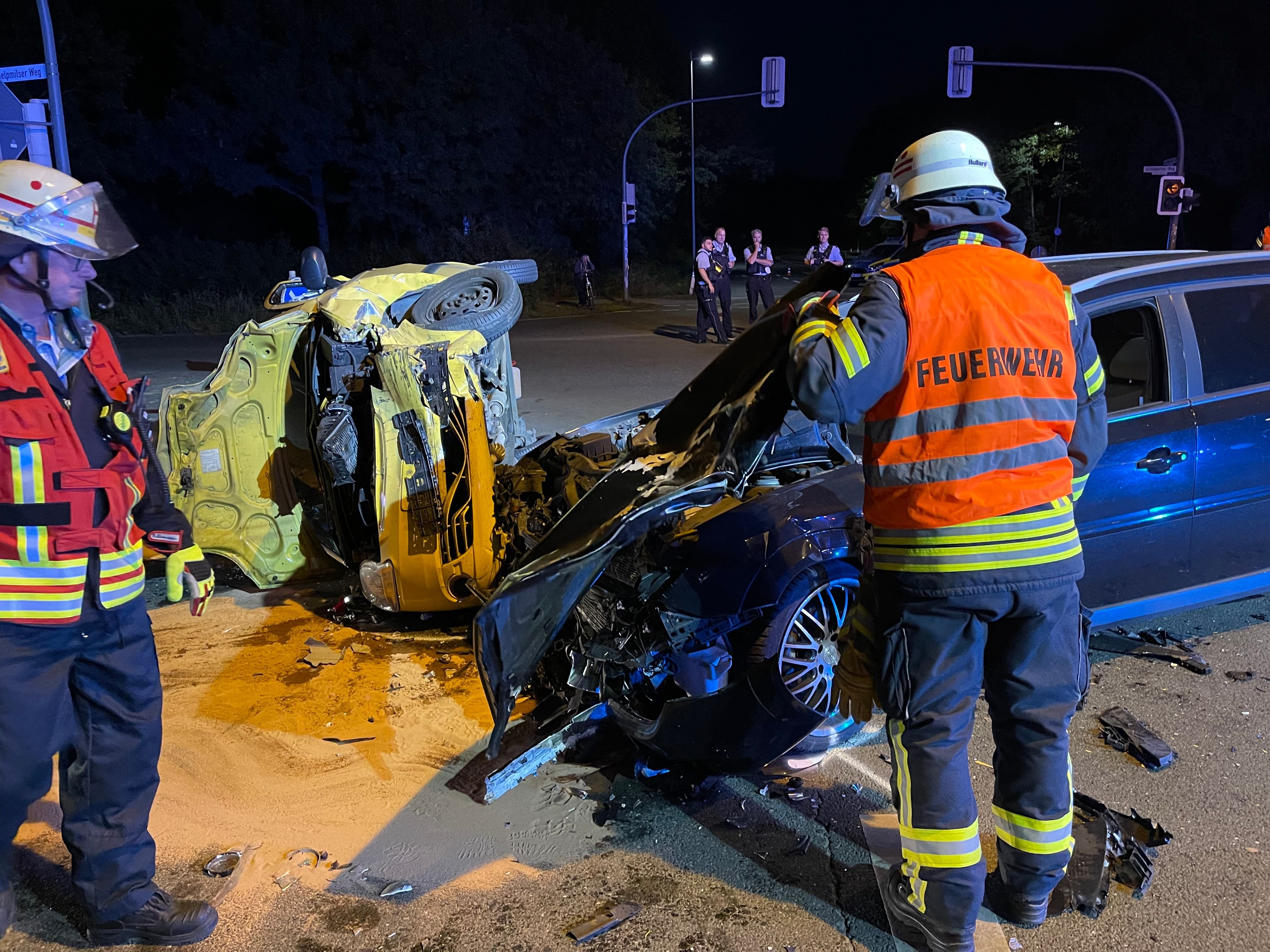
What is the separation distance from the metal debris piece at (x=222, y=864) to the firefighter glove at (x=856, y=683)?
1962mm

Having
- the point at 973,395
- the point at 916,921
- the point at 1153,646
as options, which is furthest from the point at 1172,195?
the point at 916,921

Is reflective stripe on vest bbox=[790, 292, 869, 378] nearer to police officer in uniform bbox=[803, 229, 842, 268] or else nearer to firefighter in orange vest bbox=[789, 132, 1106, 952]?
firefighter in orange vest bbox=[789, 132, 1106, 952]

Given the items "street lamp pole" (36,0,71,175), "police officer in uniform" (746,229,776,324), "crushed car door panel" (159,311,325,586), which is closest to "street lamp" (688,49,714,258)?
"police officer in uniform" (746,229,776,324)

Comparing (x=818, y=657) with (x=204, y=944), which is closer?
(x=204, y=944)

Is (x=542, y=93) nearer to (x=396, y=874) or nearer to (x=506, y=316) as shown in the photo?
(x=506, y=316)

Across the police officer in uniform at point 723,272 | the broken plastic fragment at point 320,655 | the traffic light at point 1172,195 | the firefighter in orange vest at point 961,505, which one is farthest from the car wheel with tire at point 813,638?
the traffic light at point 1172,195

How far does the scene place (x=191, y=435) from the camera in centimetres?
494

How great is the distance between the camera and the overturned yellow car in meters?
4.38

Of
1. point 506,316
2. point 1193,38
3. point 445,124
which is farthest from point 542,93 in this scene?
point 506,316

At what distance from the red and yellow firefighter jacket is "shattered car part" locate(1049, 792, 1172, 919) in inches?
108

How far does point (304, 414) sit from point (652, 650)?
2835 mm

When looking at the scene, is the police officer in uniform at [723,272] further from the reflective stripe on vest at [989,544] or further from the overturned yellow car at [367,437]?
the reflective stripe on vest at [989,544]

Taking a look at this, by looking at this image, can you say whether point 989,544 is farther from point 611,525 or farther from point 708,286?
point 708,286

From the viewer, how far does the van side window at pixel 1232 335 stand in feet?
12.9
